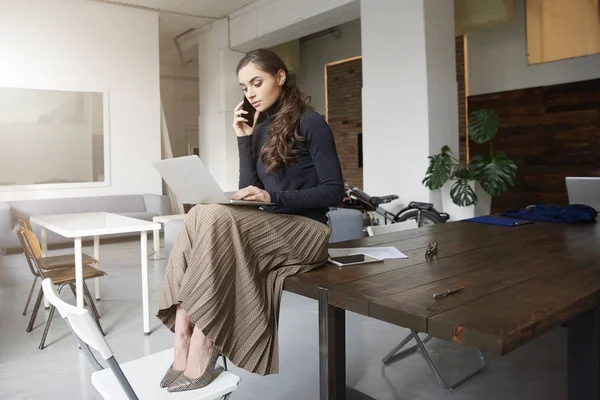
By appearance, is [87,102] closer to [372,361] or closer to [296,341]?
[296,341]

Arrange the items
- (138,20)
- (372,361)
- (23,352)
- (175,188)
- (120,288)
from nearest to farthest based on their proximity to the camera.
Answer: (175,188) → (372,361) → (23,352) → (120,288) → (138,20)

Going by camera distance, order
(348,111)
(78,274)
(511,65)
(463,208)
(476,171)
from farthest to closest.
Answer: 1. (348,111)
2. (511,65)
3. (463,208)
4. (476,171)
5. (78,274)

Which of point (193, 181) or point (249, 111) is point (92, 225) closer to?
point (249, 111)

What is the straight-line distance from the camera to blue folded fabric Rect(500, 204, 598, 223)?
303 centimetres

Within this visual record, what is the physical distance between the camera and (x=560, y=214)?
10.2ft

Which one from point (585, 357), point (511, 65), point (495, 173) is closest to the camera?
point (585, 357)

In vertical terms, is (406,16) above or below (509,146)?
above

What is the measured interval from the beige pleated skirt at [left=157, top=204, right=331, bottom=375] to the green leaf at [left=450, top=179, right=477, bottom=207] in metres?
4.52

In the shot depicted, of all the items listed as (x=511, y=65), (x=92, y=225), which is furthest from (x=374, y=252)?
(x=511, y=65)

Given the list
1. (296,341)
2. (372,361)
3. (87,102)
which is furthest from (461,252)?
(87,102)

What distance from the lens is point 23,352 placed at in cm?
312

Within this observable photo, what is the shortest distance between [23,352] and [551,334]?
3313 mm

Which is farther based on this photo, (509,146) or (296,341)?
(509,146)

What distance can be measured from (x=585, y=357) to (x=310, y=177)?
1.08 m
